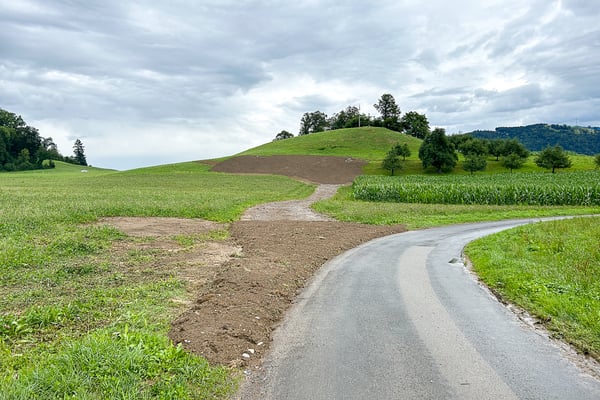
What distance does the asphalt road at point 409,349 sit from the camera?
4539 mm

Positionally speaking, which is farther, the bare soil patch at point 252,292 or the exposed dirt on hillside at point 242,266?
the exposed dirt on hillside at point 242,266

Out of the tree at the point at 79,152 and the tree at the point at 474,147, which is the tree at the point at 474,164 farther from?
the tree at the point at 79,152

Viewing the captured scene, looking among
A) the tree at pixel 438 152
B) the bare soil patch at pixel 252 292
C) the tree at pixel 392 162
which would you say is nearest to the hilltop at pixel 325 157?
the tree at pixel 392 162

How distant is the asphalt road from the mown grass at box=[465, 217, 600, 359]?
20.9 inches

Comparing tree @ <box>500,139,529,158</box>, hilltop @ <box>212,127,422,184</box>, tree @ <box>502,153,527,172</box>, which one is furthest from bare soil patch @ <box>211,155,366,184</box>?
tree @ <box>500,139,529,158</box>

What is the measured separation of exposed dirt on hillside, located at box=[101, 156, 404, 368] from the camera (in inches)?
234

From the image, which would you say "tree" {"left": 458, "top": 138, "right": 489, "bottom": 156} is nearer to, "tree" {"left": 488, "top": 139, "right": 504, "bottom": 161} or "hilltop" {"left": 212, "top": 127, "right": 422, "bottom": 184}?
"tree" {"left": 488, "top": 139, "right": 504, "bottom": 161}

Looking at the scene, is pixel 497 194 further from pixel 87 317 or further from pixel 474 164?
pixel 87 317

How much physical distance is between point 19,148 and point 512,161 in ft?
384

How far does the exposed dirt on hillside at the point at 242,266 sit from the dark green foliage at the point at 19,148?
97995 millimetres

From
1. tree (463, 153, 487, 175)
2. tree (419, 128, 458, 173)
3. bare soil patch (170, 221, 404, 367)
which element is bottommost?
bare soil patch (170, 221, 404, 367)

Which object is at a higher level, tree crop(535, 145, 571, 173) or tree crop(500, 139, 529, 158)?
tree crop(500, 139, 529, 158)

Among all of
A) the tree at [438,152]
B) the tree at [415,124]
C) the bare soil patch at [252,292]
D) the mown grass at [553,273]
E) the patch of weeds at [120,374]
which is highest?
the tree at [415,124]

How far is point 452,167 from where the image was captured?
61.7 meters
